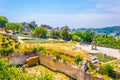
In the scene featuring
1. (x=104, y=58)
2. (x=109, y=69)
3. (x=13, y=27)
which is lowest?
(x=109, y=69)

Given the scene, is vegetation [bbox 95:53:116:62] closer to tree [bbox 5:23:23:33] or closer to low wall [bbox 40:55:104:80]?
low wall [bbox 40:55:104:80]

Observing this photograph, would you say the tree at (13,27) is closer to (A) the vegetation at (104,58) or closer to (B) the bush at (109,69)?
(A) the vegetation at (104,58)

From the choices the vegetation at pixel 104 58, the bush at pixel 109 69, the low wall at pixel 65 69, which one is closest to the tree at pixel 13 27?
the low wall at pixel 65 69

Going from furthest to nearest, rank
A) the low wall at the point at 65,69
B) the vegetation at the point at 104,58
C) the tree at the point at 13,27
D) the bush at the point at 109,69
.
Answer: the tree at the point at 13,27 → the vegetation at the point at 104,58 → the low wall at the point at 65,69 → the bush at the point at 109,69

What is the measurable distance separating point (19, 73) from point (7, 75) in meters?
1.46

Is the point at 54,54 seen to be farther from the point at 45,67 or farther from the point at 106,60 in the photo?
the point at 106,60

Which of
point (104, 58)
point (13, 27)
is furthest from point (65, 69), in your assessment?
point (13, 27)

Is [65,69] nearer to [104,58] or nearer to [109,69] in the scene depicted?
[104,58]

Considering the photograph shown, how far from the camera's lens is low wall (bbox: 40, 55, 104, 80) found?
32562 millimetres

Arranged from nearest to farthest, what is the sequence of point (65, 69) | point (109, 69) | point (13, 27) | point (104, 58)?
point (109, 69) < point (65, 69) < point (104, 58) < point (13, 27)

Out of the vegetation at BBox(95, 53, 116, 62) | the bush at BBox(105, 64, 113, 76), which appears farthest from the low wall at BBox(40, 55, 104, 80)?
the vegetation at BBox(95, 53, 116, 62)

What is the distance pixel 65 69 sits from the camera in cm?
3641

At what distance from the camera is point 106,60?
36.5 m

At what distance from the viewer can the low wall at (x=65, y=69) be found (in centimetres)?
3256
